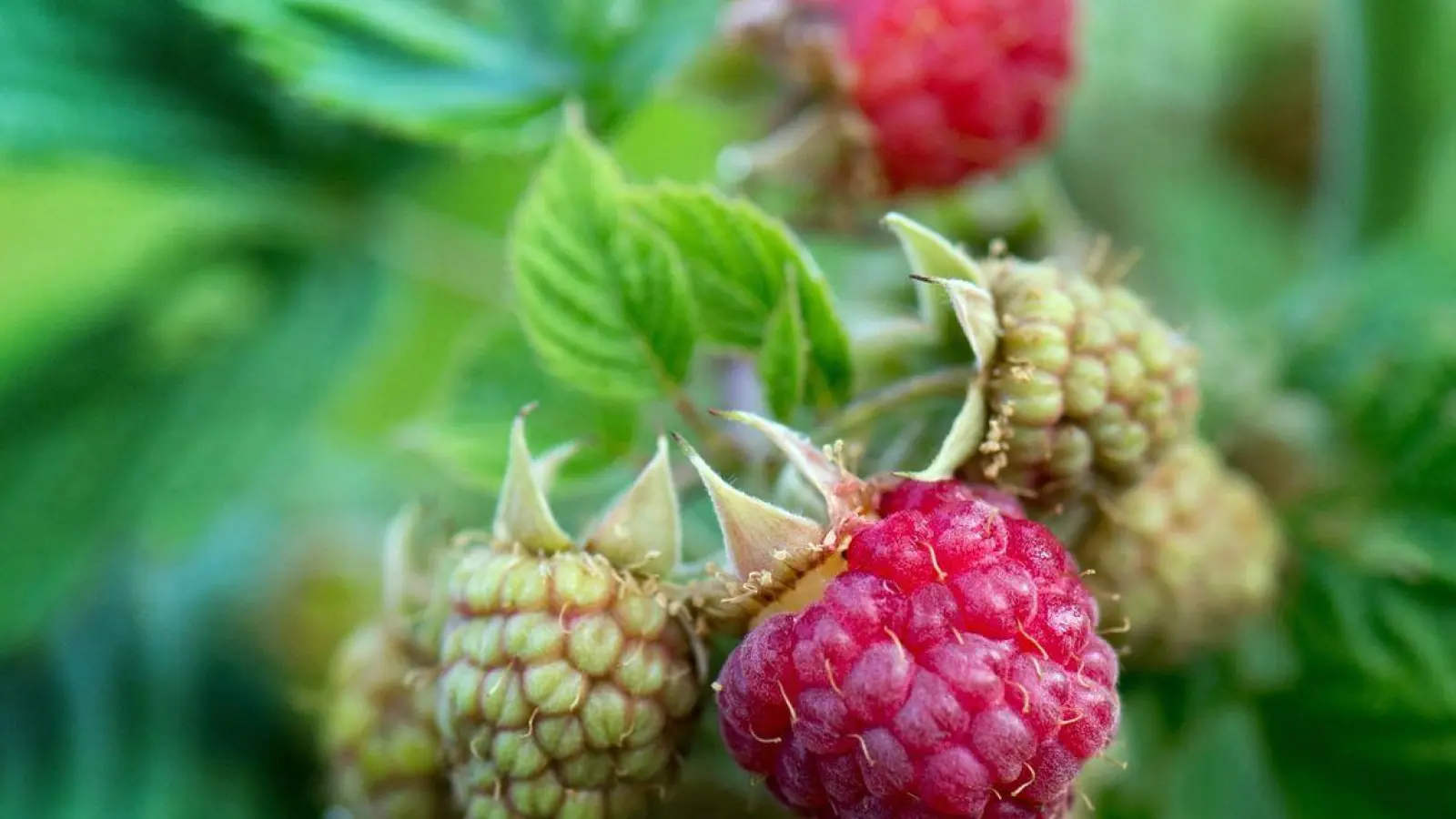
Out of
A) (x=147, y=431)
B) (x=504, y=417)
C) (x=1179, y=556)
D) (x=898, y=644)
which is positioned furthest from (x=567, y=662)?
(x=147, y=431)

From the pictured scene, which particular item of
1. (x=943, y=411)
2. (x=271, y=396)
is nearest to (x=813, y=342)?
(x=943, y=411)

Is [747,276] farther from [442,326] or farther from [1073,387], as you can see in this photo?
[442,326]

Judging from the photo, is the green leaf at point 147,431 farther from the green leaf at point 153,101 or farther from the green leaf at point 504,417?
the green leaf at point 504,417

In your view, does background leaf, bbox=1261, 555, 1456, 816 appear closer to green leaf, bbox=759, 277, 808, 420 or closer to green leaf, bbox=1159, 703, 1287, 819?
green leaf, bbox=1159, 703, 1287, 819

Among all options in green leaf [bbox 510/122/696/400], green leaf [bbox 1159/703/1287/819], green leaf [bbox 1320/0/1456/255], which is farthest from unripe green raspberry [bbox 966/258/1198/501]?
green leaf [bbox 1320/0/1456/255]

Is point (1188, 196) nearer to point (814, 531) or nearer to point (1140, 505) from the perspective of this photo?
point (1140, 505)

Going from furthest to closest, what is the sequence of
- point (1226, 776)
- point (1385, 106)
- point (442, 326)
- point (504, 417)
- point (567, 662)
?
point (442, 326), point (1385, 106), point (1226, 776), point (504, 417), point (567, 662)

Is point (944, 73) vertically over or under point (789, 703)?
over
